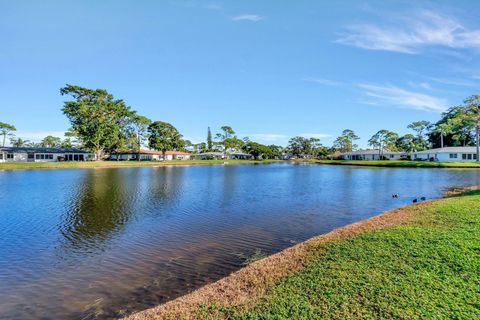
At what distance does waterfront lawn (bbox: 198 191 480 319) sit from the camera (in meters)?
4.57

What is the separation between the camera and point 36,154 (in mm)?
75688

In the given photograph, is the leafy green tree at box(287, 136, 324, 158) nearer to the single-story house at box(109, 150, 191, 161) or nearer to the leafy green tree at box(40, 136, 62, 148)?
the single-story house at box(109, 150, 191, 161)

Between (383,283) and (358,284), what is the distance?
485 mm

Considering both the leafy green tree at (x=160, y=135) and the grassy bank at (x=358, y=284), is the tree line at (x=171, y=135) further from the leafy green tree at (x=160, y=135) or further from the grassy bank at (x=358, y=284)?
the grassy bank at (x=358, y=284)

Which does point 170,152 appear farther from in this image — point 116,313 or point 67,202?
point 116,313

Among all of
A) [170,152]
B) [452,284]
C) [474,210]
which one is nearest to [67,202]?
[452,284]

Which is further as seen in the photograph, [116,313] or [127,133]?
[127,133]

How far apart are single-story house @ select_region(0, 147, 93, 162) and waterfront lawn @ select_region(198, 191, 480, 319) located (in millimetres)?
88625

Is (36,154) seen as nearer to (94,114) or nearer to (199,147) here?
(94,114)

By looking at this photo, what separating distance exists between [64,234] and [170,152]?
99046 mm

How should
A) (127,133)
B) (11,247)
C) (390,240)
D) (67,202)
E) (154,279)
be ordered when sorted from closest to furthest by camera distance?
(154,279) → (390,240) → (11,247) → (67,202) → (127,133)

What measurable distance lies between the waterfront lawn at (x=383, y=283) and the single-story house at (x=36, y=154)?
88625mm

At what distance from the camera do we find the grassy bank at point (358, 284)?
4621mm

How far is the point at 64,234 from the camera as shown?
11.8 m
